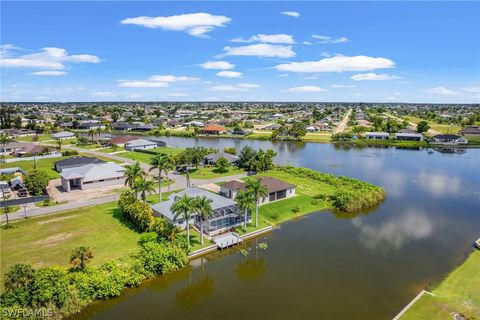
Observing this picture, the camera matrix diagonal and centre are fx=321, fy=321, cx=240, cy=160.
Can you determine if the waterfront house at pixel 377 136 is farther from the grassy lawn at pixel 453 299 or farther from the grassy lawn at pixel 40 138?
the grassy lawn at pixel 40 138

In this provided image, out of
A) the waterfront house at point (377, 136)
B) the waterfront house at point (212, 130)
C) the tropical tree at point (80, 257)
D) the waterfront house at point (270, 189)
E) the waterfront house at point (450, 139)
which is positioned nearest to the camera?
the tropical tree at point (80, 257)

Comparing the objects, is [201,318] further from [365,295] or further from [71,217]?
[71,217]

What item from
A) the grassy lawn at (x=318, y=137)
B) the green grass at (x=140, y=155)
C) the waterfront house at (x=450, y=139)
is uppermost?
the waterfront house at (x=450, y=139)

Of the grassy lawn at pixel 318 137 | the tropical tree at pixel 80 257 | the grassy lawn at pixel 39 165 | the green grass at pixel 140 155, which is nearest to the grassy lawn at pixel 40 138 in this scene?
the grassy lawn at pixel 39 165

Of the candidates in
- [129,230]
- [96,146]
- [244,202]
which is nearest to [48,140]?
[96,146]

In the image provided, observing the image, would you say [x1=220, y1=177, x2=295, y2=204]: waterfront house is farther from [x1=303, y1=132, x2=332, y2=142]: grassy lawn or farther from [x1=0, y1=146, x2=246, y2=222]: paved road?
[x1=303, y1=132, x2=332, y2=142]: grassy lawn

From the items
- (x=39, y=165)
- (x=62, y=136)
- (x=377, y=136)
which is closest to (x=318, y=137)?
(x=377, y=136)

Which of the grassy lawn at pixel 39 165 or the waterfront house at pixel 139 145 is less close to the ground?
the waterfront house at pixel 139 145
